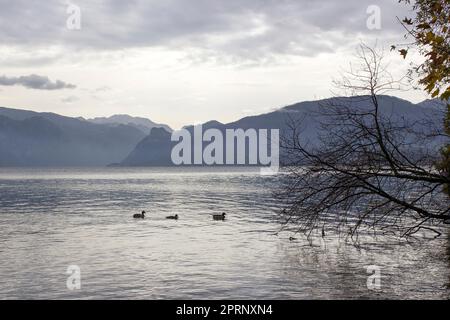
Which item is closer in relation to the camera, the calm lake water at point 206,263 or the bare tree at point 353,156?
the bare tree at point 353,156

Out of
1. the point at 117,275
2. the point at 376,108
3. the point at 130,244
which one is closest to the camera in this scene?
the point at 376,108

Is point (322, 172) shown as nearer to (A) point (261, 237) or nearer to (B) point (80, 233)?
(A) point (261, 237)

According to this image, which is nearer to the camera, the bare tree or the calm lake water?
the bare tree

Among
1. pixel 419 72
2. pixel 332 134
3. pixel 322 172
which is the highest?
pixel 419 72

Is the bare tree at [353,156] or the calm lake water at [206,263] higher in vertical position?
the bare tree at [353,156]

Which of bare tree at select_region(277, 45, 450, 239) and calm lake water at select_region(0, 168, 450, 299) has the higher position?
bare tree at select_region(277, 45, 450, 239)

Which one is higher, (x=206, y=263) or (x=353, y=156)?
(x=353, y=156)

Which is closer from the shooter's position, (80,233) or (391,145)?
(391,145)

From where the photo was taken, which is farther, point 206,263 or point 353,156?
point 206,263

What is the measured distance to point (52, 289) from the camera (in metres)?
25.6

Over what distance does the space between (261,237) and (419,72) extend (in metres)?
32.0
